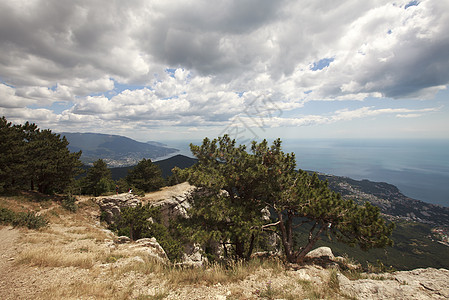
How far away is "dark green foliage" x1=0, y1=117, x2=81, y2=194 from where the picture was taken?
68.1ft

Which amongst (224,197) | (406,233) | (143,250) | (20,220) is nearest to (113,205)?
(20,220)

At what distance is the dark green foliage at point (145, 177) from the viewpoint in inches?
1431

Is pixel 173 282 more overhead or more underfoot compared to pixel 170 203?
more overhead

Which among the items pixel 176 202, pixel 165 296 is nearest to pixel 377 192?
pixel 176 202

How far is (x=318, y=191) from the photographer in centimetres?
1144

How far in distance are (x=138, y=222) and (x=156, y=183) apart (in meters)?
19.4

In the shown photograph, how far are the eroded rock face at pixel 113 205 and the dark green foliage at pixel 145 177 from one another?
31.8 feet

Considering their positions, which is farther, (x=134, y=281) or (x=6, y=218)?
(x=6, y=218)

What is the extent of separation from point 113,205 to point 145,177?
1343 centimetres

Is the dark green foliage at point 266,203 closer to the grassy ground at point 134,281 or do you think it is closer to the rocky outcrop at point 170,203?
the grassy ground at point 134,281

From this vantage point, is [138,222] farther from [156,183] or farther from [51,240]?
[156,183]

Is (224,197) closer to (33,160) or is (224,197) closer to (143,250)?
(143,250)

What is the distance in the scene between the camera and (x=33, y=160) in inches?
906

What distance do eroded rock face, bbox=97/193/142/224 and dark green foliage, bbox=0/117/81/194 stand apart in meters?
6.24
